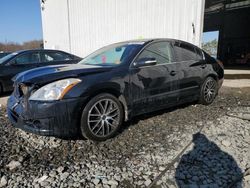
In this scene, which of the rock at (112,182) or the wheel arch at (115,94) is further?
the wheel arch at (115,94)

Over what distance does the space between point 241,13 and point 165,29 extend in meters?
16.3

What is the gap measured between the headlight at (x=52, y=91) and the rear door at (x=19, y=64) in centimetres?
423

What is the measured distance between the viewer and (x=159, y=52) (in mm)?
4141

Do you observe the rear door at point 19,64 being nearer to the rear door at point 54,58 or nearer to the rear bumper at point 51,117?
the rear door at point 54,58

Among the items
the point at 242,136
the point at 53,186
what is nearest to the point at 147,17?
the point at 242,136

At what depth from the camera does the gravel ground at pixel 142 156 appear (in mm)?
2498

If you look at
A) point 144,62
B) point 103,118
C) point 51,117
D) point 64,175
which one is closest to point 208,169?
point 103,118

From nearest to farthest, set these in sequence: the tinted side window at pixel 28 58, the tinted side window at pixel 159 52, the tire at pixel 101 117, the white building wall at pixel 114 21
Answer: the tire at pixel 101 117
the tinted side window at pixel 159 52
the tinted side window at pixel 28 58
the white building wall at pixel 114 21

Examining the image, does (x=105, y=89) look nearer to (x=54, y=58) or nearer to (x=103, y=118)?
(x=103, y=118)

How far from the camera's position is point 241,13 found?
69.8 ft

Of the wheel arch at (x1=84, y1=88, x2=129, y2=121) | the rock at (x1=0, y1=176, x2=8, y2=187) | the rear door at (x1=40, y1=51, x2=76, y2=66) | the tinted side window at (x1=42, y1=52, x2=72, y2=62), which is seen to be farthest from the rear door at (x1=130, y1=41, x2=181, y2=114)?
the tinted side window at (x1=42, y1=52, x2=72, y2=62)

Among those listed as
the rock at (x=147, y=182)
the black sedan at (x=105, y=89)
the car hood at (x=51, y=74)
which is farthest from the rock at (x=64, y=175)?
the car hood at (x=51, y=74)

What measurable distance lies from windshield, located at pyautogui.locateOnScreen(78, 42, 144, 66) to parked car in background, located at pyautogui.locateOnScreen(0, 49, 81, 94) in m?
3.24

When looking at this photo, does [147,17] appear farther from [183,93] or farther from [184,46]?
[183,93]
